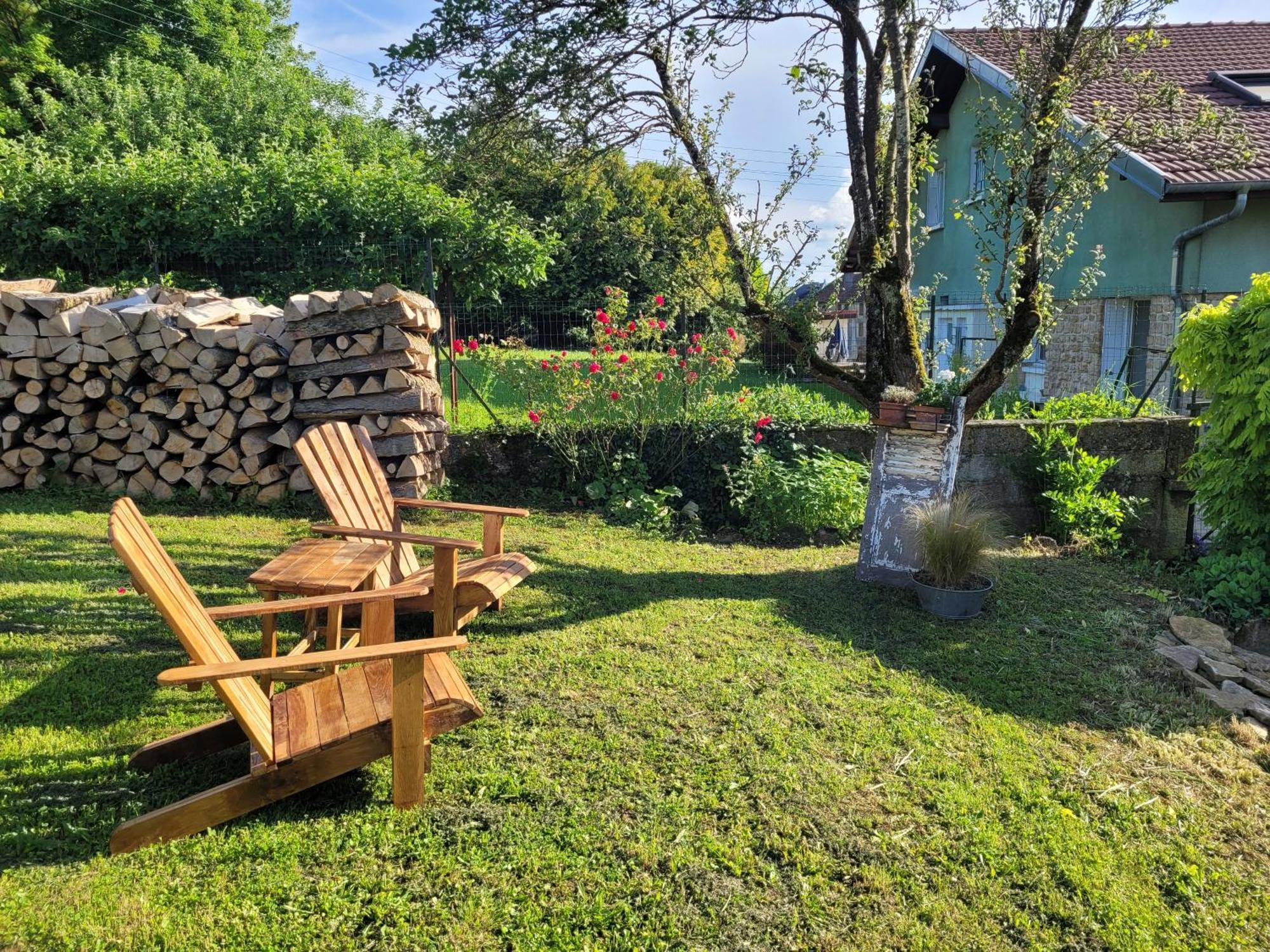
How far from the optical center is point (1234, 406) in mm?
5734

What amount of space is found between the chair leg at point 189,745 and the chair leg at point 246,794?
32 centimetres

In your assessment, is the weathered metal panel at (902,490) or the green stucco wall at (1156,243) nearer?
the weathered metal panel at (902,490)

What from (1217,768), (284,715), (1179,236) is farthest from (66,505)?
(1179,236)

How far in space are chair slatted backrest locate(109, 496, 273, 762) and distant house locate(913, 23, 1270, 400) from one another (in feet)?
22.8

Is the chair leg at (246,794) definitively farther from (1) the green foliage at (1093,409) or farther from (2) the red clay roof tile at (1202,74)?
(2) the red clay roof tile at (1202,74)

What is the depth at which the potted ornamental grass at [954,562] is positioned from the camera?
5.02 meters

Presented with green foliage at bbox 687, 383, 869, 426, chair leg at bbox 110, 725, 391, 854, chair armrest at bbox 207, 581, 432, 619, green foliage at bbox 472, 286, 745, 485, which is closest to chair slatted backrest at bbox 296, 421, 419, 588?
chair armrest at bbox 207, 581, 432, 619

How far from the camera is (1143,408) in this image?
7.88 metres

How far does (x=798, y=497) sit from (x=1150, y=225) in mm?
7067

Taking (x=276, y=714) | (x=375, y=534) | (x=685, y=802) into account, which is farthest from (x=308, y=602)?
(x=685, y=802)

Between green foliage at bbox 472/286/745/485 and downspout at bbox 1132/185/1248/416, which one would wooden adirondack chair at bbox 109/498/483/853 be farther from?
downspout at bbox 1132/185/1248/416

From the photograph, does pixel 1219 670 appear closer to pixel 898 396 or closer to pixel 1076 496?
pixel 898 396

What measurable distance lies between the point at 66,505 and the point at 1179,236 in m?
11.7

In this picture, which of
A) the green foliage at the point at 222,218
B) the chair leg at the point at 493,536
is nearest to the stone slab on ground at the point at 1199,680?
the chair leg at the point at 493,536
